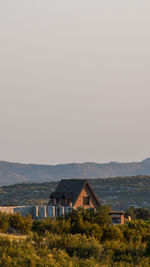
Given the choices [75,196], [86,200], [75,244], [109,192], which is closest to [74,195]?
[75,196]

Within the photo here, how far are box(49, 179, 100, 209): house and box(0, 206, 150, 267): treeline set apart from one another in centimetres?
1808

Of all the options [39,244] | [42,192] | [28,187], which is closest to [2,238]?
[39,244]

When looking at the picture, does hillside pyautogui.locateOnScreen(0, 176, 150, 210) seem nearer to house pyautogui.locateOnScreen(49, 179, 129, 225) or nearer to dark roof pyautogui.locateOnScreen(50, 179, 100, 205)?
house pyautogui.locateOnScreen(49, 179, 129, 225)

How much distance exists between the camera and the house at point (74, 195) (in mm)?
58500

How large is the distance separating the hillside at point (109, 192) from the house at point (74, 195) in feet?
233

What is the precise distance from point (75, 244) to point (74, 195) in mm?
30533

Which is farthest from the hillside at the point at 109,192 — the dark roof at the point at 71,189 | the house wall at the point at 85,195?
the dark roof at the point at 71,189

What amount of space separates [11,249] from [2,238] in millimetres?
2322

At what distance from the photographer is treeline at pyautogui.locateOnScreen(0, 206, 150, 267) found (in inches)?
931

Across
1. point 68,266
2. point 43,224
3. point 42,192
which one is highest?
point 42,192

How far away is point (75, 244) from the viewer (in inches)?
1099

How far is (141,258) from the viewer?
1105 inches

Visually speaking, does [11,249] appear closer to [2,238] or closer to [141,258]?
[2,238]

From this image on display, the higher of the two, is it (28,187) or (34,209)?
(28,187)
